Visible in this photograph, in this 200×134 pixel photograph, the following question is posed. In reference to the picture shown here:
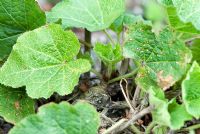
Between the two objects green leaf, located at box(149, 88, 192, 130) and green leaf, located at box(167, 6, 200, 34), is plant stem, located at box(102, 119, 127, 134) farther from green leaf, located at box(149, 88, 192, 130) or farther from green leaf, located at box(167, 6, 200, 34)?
green leaf, located at box(167, 6, 200, 34)

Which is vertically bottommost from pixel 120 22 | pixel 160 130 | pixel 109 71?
pixel 160 130

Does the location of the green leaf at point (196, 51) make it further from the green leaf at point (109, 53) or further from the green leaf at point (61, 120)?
the green leaf at point (61, 120)

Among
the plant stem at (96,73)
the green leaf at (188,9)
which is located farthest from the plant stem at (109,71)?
the green leaf at (188,9)

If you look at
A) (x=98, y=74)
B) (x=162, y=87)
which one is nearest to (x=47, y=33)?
(x=98, y=74)

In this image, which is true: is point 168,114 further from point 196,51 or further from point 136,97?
point 196,51

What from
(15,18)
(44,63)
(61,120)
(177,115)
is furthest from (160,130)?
(15,18)

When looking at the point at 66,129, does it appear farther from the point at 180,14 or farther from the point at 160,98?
the point at 180,14

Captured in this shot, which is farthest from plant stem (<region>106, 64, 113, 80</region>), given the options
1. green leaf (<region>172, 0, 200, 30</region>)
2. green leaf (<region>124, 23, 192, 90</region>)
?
green leaf (<region>172, 0, 200, 30</region>)
